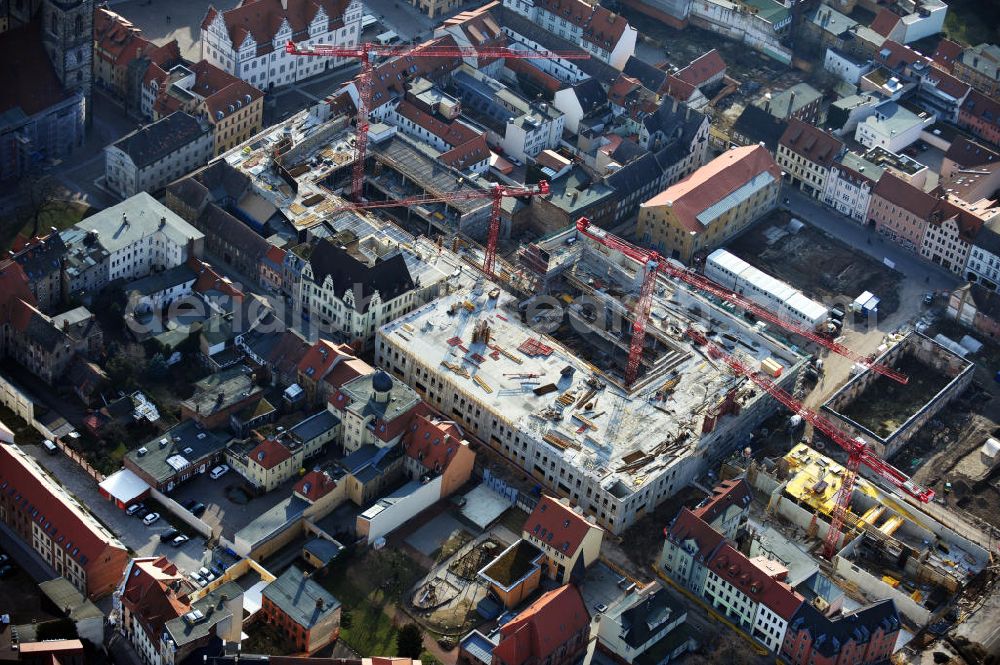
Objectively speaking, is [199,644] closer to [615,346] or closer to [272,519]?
[272,519]

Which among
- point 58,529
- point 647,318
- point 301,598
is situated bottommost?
point 301,598

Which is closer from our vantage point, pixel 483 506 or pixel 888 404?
pixel 483 506

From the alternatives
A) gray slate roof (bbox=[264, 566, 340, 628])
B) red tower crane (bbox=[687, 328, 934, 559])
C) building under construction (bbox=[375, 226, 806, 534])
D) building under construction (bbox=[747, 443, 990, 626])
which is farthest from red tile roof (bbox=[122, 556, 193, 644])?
red tower crane (bbox=[687, 328, 934, 559])

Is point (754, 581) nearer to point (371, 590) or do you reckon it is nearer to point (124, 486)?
point (371, 590)

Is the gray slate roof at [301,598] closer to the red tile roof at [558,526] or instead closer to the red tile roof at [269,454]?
the red tile roof at [269,454]

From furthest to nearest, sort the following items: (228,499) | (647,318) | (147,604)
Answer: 1. (647,318)
2. (228,499)
3. (147,604)

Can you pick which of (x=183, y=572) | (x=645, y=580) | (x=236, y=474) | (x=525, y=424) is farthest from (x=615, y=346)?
(x=183, y=572)

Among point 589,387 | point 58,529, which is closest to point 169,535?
point 58,529

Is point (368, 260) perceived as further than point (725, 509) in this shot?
Yes
